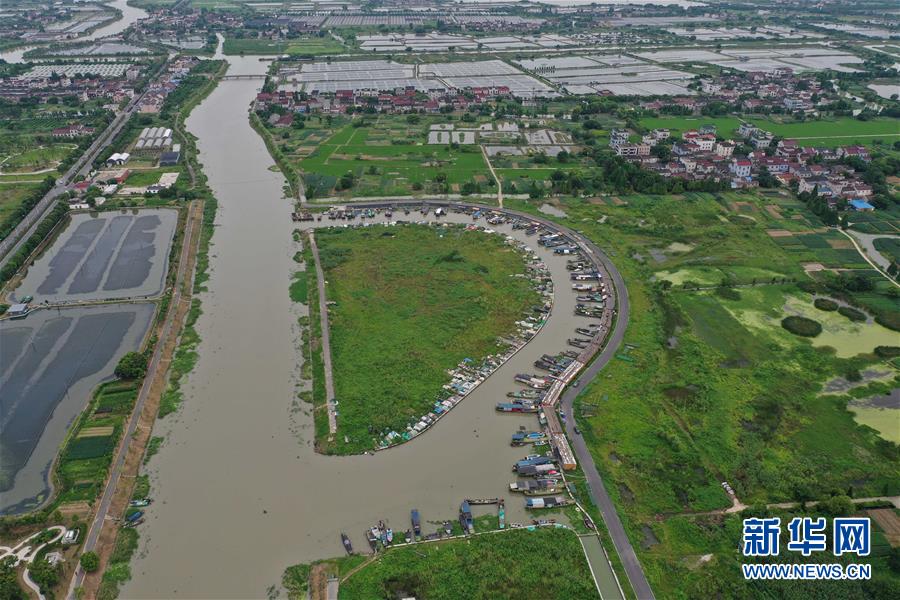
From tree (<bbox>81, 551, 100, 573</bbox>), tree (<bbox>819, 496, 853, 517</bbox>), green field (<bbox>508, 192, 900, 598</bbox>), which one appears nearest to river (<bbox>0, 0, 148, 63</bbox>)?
tree (<bbox>81, 551, 100, 573</bbox>)

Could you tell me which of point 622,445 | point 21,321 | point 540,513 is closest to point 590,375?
point 622,445

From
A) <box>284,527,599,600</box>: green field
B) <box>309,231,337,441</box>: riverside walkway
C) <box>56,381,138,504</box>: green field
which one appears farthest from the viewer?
<box>309,231,337,441</box>: riverside walkway

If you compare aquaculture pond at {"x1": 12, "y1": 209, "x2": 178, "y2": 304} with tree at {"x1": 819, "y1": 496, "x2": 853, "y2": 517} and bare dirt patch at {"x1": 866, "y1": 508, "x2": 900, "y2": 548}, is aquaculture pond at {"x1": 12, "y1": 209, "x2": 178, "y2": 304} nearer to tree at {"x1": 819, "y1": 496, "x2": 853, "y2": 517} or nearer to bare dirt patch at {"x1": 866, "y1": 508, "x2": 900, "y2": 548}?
tree at {"x1": 819, "y1": 496, "x2": 853, "y2": 517}

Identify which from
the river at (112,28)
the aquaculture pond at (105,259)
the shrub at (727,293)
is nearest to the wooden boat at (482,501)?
the shrub at (727,293)

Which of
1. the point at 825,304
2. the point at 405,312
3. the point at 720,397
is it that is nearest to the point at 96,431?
the point at 405,312

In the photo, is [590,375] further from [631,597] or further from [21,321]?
[21,321]

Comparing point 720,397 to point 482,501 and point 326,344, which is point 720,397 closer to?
point 482,501
